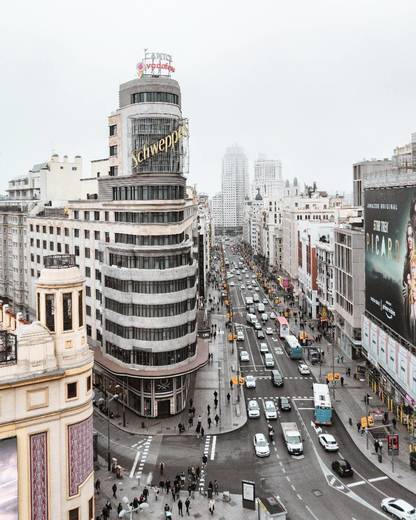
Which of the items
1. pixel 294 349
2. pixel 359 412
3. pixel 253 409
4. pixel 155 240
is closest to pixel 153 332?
pixel 155 240

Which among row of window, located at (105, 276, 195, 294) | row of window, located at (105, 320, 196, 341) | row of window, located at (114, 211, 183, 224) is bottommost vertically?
row of window, located at (105, 320, 196, 341)

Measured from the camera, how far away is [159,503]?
4806 centimetres

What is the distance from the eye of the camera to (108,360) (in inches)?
2881

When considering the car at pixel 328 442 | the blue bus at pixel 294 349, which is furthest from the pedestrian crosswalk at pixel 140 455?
the blue bus at pixel 294 349

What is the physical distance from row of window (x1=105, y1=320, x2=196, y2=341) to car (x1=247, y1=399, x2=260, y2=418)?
446 inches

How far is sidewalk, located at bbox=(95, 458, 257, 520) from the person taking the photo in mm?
45781

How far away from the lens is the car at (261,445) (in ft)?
186

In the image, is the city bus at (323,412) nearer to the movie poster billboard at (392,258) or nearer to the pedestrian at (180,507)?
the movie poster billboard at (392,258)

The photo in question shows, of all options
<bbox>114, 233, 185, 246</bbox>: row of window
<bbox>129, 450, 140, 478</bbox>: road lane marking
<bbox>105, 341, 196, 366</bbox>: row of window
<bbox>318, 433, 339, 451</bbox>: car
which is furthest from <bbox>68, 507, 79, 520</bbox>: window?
<bbox>114, 233, 185, 246</bbox>: row of window

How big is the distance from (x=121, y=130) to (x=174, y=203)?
605 inches

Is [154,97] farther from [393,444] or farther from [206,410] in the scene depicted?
[393,444]

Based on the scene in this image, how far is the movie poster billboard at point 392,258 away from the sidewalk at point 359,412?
10.1m

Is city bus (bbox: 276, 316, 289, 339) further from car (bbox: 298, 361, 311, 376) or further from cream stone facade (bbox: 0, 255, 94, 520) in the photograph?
cream stone facade (bbox: 0, 255, 94, 520)

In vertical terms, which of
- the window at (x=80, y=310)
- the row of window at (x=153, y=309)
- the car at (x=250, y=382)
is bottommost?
the car at (x=250, y=382)
